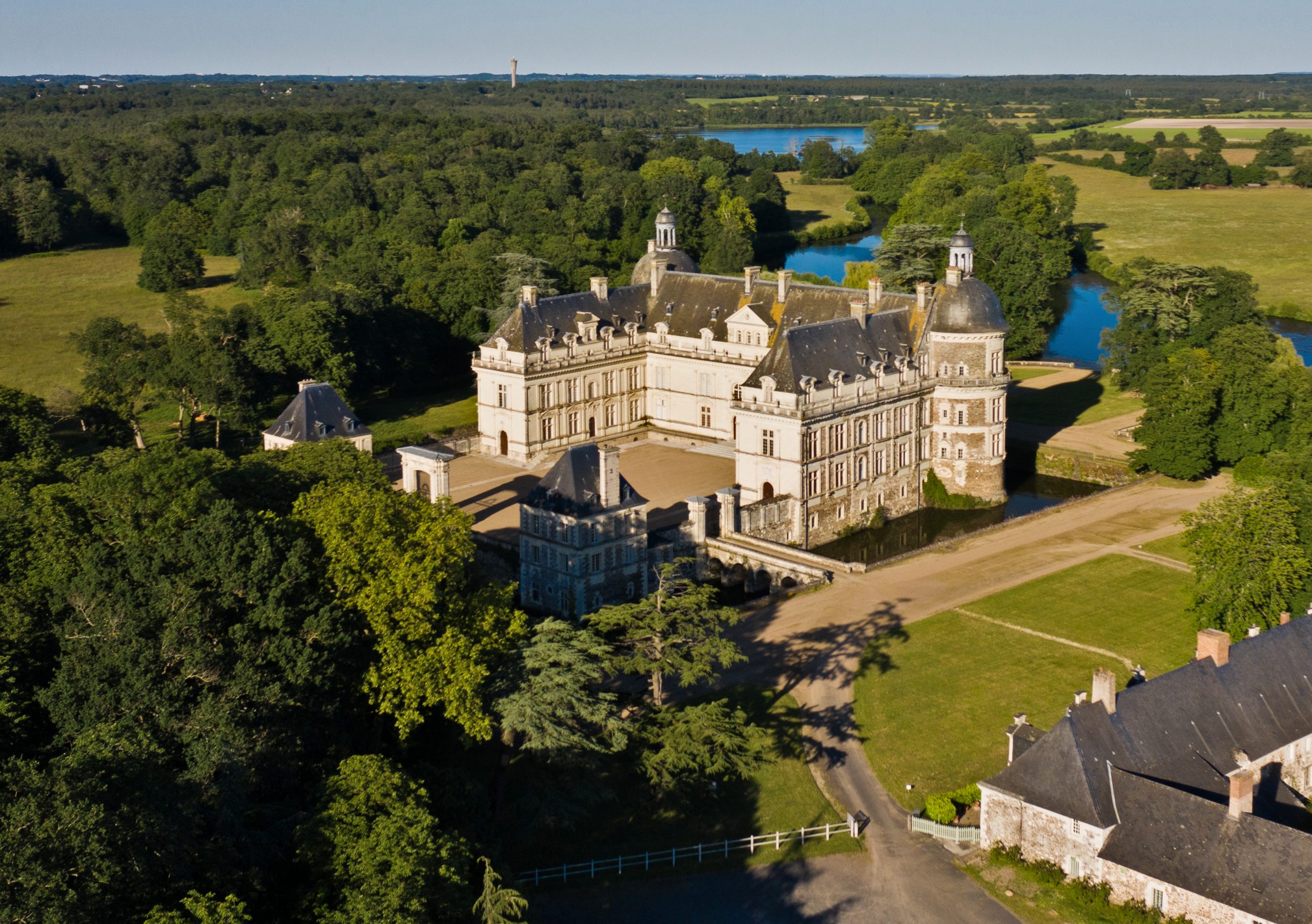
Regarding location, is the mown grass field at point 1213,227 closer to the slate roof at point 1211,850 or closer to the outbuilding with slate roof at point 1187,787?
the outbuilding with slate roof at point 1187,787

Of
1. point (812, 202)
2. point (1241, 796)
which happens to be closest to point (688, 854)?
point (1241, 796)

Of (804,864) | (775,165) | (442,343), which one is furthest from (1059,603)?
(775,165)

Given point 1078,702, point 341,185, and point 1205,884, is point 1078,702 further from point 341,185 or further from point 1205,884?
point 341,185

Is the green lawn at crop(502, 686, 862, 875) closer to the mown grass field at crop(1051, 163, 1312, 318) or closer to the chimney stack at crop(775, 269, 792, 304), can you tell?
the chimney stack at crop(775, 269, 792, 304)

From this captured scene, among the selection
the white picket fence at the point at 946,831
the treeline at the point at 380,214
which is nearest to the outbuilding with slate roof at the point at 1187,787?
the white picket fence at the point at 946,831

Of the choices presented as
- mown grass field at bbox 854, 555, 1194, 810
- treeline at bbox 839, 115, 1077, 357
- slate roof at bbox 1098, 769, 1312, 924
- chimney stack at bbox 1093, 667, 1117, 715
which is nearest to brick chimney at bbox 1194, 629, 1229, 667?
chimney stack at bbox 1093, 667, 1117, 715
